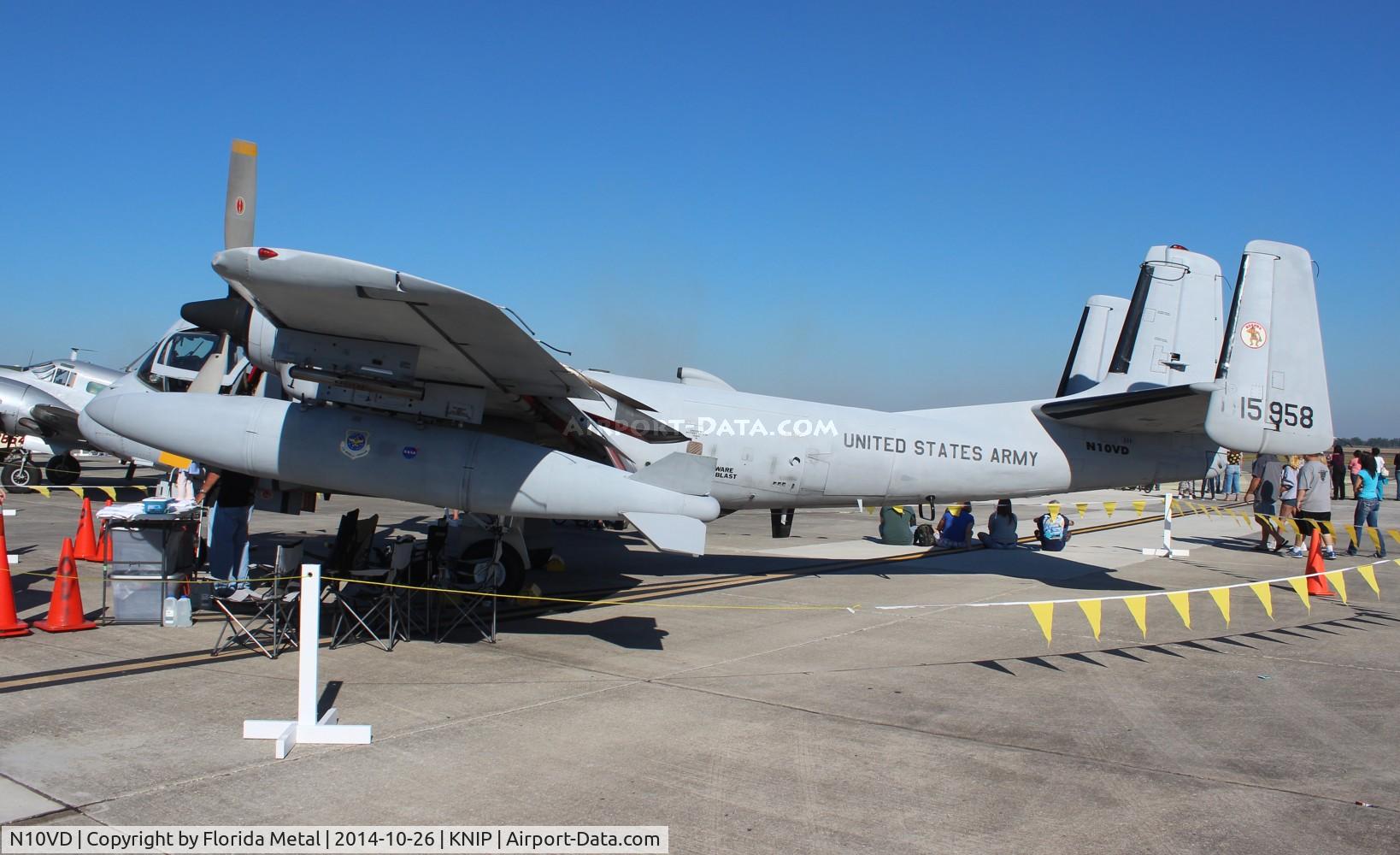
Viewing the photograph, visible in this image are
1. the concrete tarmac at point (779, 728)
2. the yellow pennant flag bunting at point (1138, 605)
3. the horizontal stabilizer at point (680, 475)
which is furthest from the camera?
the horizontal stabilizer at point (680, 475)

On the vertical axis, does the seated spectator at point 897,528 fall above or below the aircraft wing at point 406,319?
below

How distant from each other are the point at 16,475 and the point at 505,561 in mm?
20065

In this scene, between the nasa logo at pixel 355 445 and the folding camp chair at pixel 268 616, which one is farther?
the nasa logo at pixel 355 445

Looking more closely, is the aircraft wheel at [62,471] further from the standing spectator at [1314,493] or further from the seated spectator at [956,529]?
the standing spectator at [1314,493]

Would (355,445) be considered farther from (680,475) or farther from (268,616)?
(680,475)

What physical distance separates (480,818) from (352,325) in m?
5.22

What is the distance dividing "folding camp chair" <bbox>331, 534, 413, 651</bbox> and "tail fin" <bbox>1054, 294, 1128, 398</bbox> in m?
15.2

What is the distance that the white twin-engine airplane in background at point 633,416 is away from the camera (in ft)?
27.8

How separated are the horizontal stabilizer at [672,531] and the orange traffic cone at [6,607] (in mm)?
5631

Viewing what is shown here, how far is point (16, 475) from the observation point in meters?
23.5

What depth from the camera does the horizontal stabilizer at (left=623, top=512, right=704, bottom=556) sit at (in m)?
8.44

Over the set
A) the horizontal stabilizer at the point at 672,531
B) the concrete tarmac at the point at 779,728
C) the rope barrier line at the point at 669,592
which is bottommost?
the concrete tarmac at the point at 779,728

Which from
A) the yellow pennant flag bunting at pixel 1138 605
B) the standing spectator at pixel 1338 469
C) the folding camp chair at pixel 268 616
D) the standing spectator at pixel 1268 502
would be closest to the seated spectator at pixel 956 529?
the standing spectator at pixel 1268 502

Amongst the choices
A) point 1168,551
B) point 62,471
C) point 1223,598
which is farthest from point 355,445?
point 62,471
